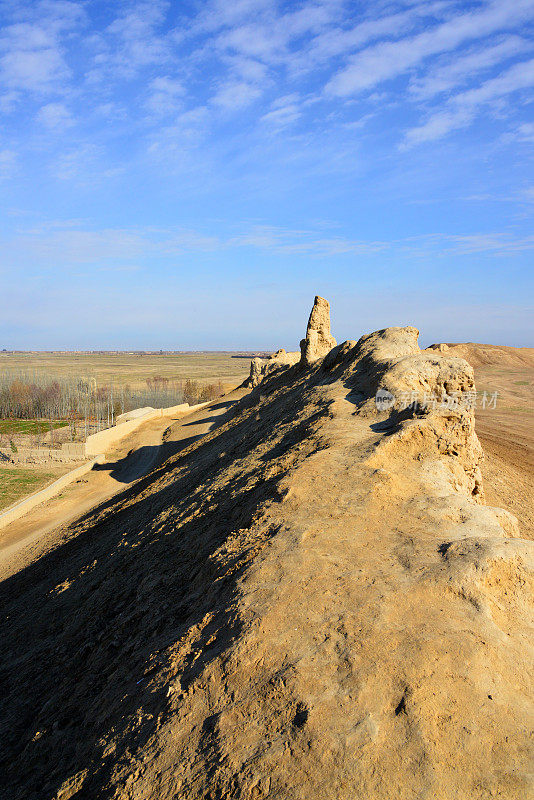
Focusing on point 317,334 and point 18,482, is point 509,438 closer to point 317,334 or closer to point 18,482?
point 317,334

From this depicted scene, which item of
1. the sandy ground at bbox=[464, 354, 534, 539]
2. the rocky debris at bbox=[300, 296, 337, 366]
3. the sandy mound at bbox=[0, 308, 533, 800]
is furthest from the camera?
the rocky debris at bbox=[300, 296, 337, 366]

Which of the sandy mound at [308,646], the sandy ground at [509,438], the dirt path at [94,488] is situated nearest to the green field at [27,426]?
the dirt path at [94,488]

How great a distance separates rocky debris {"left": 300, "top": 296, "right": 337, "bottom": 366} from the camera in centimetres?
1747

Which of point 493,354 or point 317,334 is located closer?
point 317,334

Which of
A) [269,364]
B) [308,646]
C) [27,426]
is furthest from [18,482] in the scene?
[308,646]

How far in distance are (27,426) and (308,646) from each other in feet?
180

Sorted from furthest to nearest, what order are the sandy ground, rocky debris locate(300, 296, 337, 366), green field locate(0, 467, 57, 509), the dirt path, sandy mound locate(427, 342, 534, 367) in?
sandy mound locate(427, 342, 534, 367), green field locate(0, 467, 57, 509), rocky debris locate(300, 296, 337, 366), the dirt path, the sandy ground

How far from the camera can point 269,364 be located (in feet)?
102

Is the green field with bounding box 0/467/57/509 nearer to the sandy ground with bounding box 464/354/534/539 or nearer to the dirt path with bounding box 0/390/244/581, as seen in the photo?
the dirt path with bounding box 0/390/244/581

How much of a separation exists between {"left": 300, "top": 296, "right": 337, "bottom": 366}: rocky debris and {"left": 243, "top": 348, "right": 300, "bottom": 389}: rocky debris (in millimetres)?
8689

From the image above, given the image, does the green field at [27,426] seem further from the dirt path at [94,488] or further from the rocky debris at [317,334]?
the rocky debris at [317,334]

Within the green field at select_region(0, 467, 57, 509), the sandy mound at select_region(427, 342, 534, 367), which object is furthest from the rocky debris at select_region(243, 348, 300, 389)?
the sandy mound at select_region(427, 342, 534, 367)

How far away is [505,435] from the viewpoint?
2358 centimetres

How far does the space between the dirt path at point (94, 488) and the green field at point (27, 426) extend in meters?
15.4
